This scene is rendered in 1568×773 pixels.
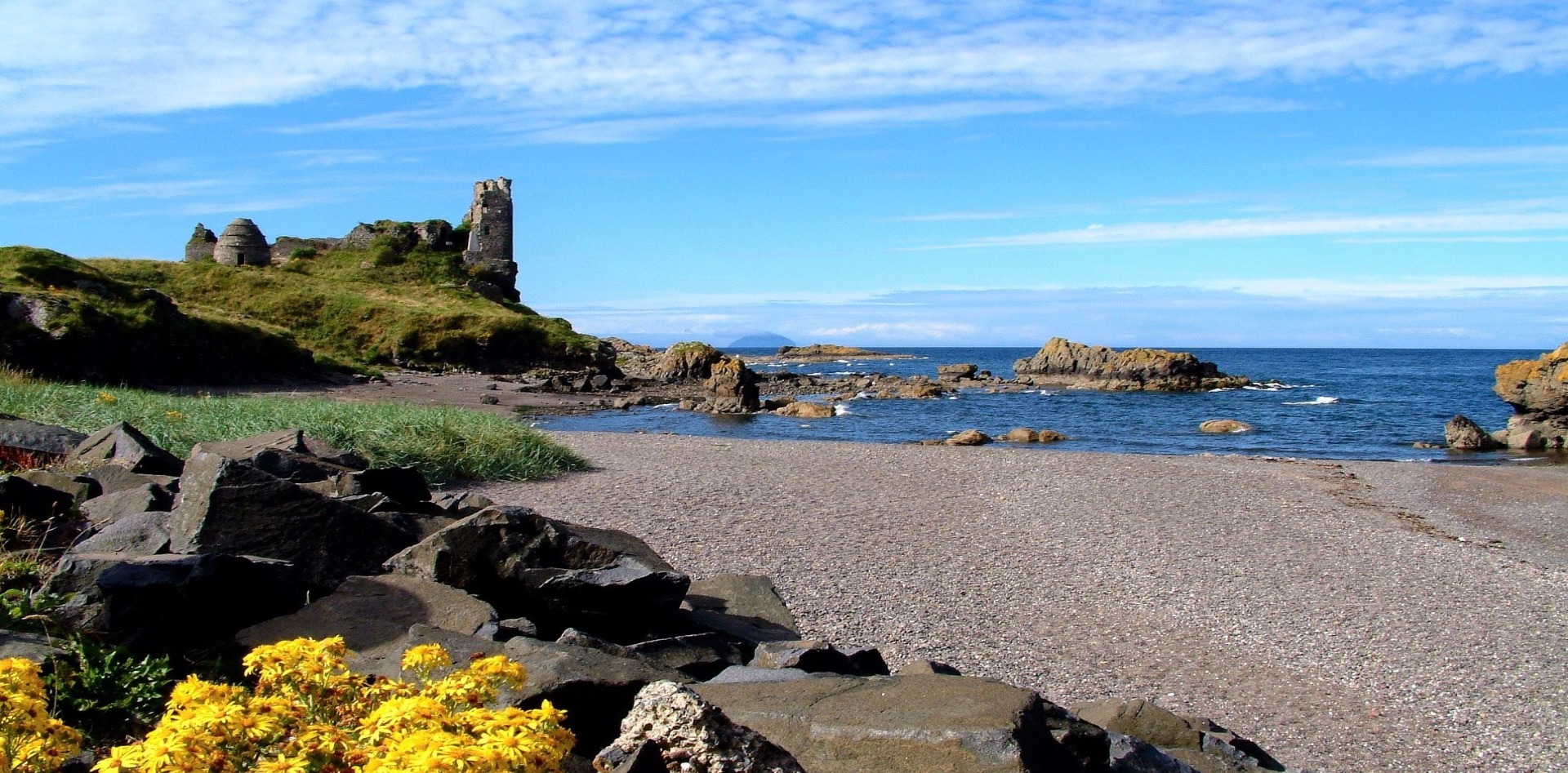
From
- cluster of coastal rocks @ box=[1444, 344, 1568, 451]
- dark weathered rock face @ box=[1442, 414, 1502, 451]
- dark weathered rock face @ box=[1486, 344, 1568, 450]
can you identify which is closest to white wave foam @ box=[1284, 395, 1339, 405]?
dark weathered rock face @ box=[1486, 344, 1568, 450]

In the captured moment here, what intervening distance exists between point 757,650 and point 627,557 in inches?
45.0

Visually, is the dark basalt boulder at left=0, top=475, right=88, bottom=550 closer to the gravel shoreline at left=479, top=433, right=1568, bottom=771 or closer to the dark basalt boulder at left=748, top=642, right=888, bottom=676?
the dark basalt boulder at left=748, top=642, right=888, bottom=676

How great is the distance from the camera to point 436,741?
2730 mm

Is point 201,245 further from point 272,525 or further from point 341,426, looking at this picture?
point 272,525

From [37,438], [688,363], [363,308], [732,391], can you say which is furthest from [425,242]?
[37,438]

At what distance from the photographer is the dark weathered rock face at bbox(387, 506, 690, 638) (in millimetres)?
6566

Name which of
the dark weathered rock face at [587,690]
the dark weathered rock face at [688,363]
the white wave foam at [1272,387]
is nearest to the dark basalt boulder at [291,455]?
the dark weathered rock face at [587,690]

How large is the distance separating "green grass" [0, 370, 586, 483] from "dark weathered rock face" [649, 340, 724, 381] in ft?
125

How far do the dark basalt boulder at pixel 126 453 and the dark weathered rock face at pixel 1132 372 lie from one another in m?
57.7

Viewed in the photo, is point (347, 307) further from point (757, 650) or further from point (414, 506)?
point (757, 650)

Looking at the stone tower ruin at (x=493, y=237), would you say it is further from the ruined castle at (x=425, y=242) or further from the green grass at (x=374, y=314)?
the green grass at (x=374, y=314)

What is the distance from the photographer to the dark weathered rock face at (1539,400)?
103 ft

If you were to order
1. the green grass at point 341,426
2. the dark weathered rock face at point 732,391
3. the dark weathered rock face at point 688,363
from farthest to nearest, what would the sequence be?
the dark weathered rock face at point 688,363 → the dark weathered rock face at point 732,391 → the green grass at point 341,426

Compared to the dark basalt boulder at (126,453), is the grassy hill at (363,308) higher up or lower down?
higher up
